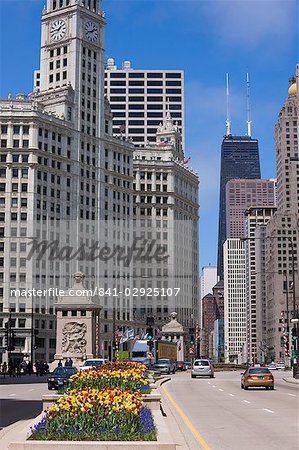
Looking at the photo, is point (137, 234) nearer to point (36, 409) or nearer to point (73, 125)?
point (73, 125)

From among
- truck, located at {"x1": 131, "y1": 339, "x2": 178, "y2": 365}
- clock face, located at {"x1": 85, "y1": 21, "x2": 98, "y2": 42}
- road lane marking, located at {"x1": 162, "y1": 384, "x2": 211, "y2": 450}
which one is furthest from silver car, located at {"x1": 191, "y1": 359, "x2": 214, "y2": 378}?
clock face, located at {"x1": 85, "y1": 21, "x2": 98, "y2": 42}

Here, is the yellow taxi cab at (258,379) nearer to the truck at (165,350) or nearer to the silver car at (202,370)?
the silver car at (202,370)

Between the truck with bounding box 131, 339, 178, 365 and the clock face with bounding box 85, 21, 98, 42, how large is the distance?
237ft

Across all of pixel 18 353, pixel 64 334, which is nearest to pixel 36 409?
pixel 64 334

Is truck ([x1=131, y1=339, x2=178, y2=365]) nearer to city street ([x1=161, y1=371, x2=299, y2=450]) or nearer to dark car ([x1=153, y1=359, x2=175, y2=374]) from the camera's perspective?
dark car ([x1=153, y1=359, x2=175, y2=374])

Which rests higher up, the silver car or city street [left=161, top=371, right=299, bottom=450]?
city street [left=161, top=371, right=299, bottom=450]

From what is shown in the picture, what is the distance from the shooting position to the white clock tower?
463 feet

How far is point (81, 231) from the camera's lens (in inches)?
5458

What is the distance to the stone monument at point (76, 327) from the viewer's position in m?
91.8

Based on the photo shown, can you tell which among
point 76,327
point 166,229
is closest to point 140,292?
point 166,229

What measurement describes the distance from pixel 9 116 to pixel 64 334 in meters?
54.3

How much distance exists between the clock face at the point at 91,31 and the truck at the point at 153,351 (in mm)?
72273

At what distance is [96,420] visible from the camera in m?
13.1

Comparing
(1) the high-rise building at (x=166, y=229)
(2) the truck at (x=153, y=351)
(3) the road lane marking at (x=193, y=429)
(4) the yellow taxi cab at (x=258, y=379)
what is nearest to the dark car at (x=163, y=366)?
(2) the truck at (x=153, y=351)
